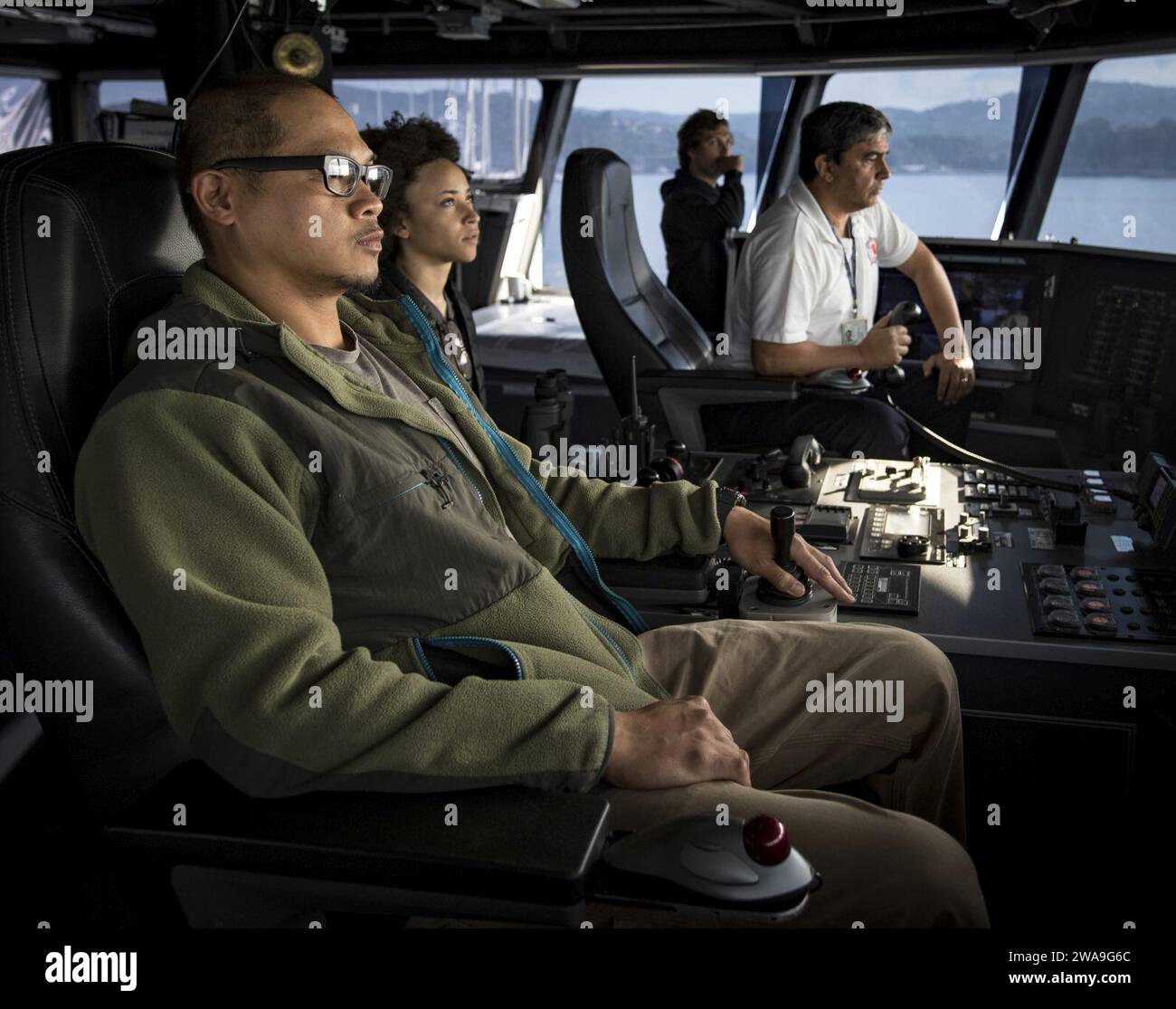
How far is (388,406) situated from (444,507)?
0.41ft

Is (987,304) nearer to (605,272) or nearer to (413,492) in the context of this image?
(605,272)

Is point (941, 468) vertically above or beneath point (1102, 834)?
above

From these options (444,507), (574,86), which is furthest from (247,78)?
(574,86)

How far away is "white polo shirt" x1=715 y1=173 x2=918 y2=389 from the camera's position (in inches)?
115

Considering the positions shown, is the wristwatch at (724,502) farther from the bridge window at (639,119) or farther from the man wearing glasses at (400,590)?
the bridge window at (639,119)

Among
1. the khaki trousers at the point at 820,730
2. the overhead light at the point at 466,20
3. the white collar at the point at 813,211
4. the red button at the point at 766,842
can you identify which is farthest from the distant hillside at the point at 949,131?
the red button at the point at 766,842

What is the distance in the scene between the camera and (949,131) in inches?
338

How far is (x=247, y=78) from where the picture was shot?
1332 mm

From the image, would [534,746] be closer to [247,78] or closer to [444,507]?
[444,507]

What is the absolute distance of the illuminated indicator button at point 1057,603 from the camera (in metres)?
1.54

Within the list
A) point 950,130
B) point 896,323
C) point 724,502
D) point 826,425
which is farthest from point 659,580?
point 950,130

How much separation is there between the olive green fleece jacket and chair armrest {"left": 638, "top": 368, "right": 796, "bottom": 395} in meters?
1.45

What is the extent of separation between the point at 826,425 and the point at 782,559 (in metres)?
1.41

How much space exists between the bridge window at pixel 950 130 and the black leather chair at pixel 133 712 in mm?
2443
